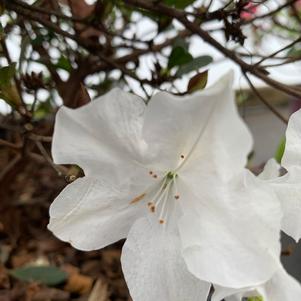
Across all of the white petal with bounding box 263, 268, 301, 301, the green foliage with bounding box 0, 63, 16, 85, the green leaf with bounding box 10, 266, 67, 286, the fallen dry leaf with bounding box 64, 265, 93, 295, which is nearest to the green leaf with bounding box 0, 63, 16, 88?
the green foliage with bounding box 0, 63, 16, 85

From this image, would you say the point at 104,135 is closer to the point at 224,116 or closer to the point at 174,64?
the point at 224,116

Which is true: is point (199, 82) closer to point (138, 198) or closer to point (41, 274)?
point (138, 198)

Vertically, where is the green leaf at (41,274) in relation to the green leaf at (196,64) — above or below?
below

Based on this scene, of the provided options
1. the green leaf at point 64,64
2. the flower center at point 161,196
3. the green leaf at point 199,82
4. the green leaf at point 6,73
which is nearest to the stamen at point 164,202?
the flower center at point 161,196

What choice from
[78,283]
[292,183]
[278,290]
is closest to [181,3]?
[292,183]

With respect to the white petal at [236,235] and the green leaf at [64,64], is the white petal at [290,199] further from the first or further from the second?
the green leaf at [64,64]

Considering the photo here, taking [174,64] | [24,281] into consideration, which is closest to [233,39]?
[174,64]

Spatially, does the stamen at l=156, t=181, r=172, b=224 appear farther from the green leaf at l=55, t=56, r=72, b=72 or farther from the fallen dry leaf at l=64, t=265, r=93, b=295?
the fallen dry leaf at l=64, t=265, r=93, b=295
